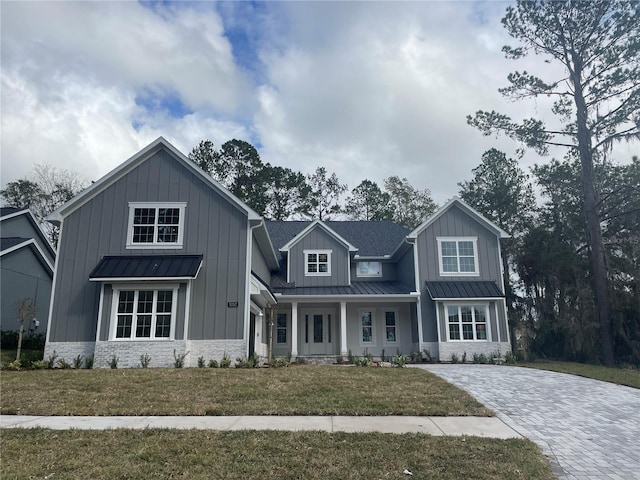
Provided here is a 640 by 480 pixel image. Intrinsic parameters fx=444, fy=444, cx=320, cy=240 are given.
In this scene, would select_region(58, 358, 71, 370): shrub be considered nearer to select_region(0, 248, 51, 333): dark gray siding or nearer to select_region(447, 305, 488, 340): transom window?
select_region(0, 248, 51, 333): dark gray siding

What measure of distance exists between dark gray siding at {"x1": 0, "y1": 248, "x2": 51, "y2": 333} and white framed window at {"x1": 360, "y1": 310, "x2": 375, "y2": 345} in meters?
14.2

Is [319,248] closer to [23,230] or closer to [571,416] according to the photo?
[571,416]

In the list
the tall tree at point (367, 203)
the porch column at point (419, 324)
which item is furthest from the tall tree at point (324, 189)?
the porch column at point (419, 324)

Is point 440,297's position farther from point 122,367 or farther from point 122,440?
point 122,440

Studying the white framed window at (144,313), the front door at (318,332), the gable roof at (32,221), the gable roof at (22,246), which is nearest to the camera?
the white framed window at (144,313)

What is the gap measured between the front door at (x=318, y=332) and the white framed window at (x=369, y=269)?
2.92 m

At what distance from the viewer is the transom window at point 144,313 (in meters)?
14.3

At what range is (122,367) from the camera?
13.9 metres

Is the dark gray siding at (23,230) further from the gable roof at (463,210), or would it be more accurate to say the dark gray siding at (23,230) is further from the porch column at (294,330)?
the gable roof at (463,210)

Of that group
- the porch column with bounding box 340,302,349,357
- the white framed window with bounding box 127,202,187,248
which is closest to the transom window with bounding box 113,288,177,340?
the white framed window with bounding box 127,202,187,248

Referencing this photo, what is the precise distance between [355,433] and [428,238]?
14.7m

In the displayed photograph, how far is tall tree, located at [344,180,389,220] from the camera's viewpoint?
39.3 m

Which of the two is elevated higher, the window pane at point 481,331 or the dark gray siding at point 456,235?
the dark gray siding at point 456,235

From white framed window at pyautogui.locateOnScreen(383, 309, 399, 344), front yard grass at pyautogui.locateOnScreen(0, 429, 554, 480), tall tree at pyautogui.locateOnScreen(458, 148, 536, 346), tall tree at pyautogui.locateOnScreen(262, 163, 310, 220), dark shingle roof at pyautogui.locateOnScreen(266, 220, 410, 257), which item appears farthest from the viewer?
tall tree at pyautogui.locateOnScreen(262, 163, 310, 220)
